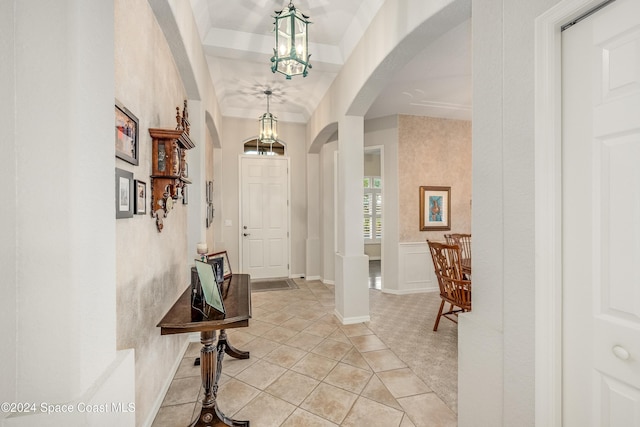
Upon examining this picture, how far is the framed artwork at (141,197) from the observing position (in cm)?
163

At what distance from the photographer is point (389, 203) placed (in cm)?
510

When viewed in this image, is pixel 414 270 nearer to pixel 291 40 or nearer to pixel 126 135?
pixel 291 40

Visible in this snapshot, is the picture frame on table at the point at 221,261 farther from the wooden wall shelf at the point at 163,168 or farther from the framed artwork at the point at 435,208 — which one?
the framed artwork at the point at 435,208

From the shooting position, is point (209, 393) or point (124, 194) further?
point (209, 393)

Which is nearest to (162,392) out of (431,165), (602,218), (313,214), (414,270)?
(602,218)

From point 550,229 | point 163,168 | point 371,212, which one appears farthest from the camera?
point 371,212

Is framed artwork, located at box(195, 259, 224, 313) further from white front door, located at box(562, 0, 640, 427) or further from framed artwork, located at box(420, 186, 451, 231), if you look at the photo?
framed artwork, located at box(420, 186, 451, 231)

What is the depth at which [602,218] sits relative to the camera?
3.34 feet

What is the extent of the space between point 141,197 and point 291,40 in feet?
5.16

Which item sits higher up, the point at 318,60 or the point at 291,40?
the point at 318,60

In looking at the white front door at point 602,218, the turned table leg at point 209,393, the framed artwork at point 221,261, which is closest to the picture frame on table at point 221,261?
the framed artwork at point 221,261

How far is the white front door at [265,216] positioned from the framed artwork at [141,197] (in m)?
3.90

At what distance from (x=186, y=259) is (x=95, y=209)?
2.27m

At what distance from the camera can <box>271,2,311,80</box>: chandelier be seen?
2.17 m
